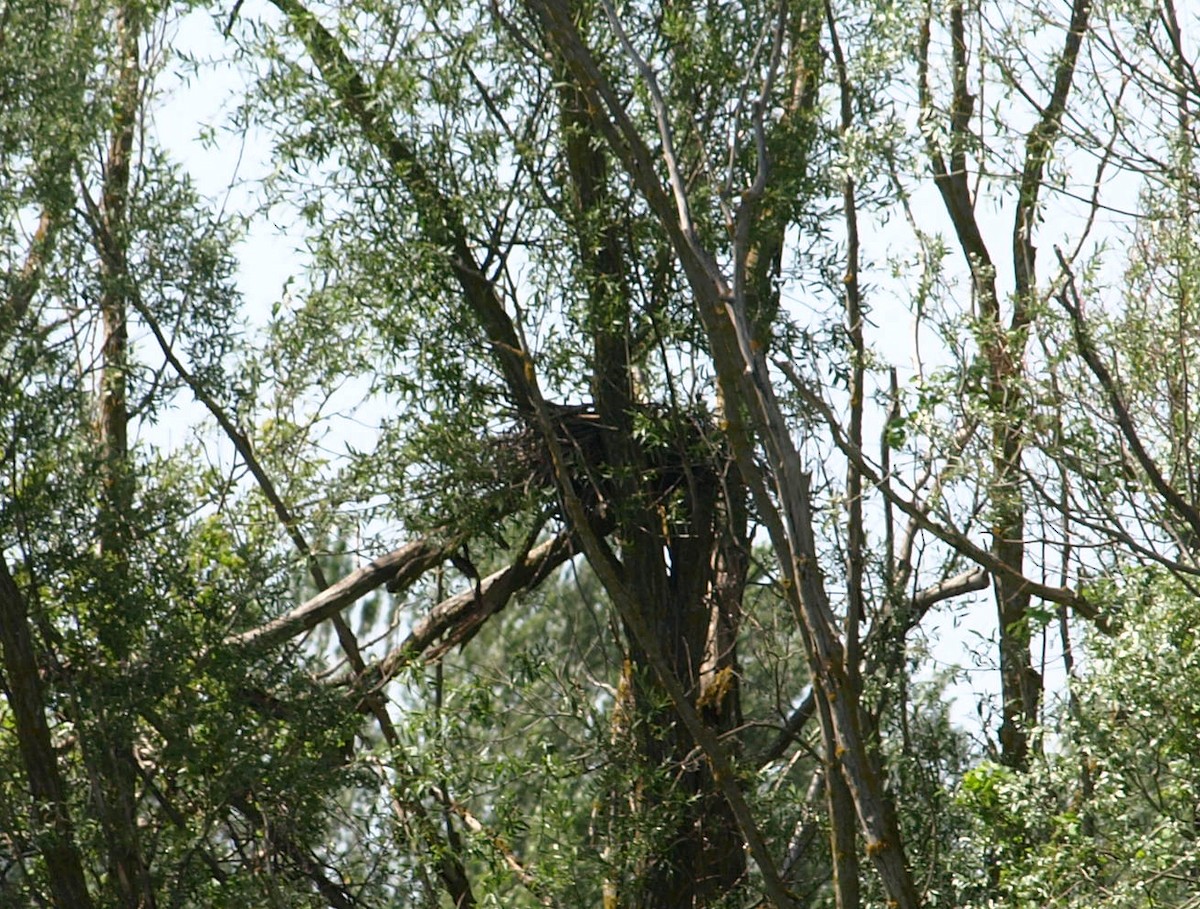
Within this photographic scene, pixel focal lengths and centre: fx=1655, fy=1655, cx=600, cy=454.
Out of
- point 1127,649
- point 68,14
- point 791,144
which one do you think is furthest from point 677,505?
point 68,14

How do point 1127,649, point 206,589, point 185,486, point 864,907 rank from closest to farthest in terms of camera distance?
point 1127,649 < point 864,907 < point 206,589 < point 185,486

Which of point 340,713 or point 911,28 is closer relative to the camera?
point 911,28

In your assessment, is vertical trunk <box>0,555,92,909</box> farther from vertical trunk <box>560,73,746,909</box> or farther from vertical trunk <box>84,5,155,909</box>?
vertical trunk <box>560,73,746,909</box>

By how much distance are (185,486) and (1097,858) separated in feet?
15.0

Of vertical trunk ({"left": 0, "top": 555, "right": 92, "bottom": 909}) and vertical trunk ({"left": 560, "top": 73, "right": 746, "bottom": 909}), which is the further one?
vertical trunk ({"left": 560, "top": 73, "right": 746, "bottom": 909})

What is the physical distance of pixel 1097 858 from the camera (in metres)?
6.24

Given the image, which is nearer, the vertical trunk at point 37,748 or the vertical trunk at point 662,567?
the vertical trunk at point 37,748

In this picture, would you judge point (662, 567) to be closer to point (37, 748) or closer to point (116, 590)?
point (116, 590)

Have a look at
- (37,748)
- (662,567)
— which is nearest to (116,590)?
(37,748)

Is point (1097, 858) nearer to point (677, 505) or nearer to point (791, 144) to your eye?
point (677, 505)

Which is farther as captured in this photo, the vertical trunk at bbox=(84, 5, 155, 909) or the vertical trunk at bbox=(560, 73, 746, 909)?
the vertical trunk at bbox=(560, 73, 746, 909)

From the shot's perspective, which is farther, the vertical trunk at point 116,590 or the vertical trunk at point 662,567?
the vertical trunk at point 662,567

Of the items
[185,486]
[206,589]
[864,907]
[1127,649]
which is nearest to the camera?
[1127,649]

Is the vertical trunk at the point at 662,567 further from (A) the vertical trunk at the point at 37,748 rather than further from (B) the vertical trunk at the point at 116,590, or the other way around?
(A) the vertical trunk at the point at 37,748
